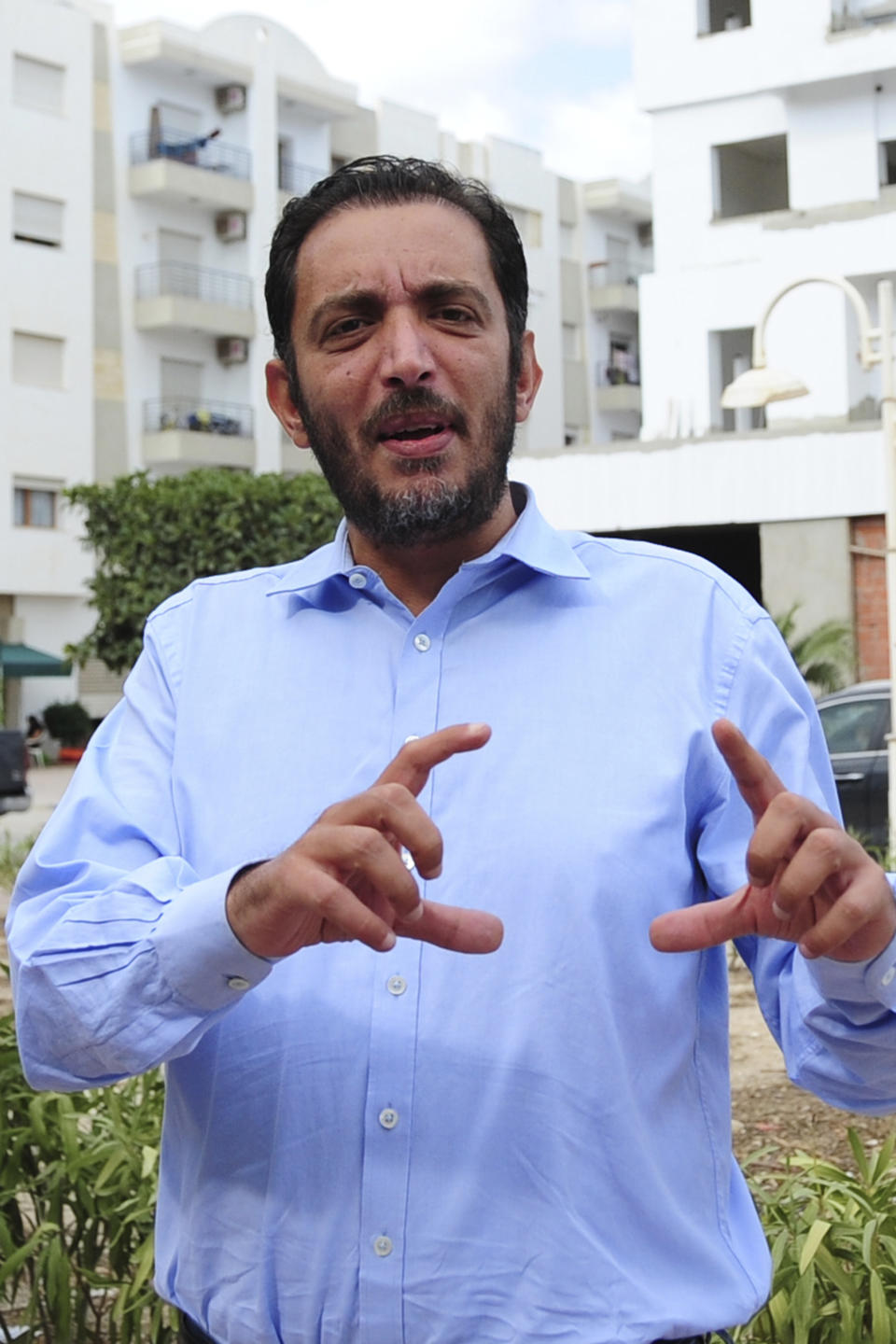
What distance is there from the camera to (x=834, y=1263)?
2.98 meters

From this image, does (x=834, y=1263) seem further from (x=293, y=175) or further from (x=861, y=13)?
(x=293, y=175)

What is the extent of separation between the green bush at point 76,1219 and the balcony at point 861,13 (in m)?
24.8

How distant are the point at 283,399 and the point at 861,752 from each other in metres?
11.2

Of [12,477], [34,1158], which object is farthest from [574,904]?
[12,477]

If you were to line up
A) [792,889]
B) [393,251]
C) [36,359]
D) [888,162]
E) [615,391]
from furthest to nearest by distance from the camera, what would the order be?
[615,391] < [36,359] < [888,162] < [393,251] < [792,889]

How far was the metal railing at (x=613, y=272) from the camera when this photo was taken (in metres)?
52.0

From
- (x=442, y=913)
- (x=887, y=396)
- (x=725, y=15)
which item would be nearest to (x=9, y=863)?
(x=887, y=396)

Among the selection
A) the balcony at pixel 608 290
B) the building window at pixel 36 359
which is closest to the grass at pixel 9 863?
the building window at pixel 36 359

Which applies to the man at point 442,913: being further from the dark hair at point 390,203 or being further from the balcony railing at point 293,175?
the balcony railing at point 293,175

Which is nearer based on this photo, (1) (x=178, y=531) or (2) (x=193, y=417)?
(1) (x=178, y=531)

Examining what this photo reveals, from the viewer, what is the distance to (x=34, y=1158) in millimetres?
4023

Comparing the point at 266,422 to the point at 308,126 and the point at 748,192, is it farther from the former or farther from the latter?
the point at 748,192

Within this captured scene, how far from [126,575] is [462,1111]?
30.6 m

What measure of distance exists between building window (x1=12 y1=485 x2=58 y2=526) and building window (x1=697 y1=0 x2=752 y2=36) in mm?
18014
